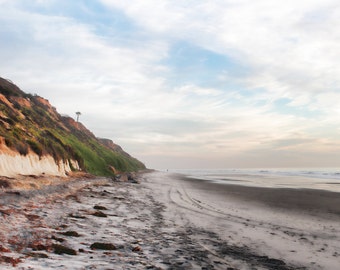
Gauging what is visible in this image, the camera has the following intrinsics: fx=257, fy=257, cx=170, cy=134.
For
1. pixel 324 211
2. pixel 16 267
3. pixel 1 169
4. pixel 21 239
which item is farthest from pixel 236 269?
pixel 1 169

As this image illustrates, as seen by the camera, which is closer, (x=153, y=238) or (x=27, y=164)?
(x=153, y=238)

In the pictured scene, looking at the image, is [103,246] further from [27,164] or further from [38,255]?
[27,164]

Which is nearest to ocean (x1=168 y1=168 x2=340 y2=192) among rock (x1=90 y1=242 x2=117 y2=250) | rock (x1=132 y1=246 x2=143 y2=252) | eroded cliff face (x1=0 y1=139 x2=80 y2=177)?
eroded cliff face (x1=0 y1=139 x2=80 y2=177)

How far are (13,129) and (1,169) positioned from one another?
7074 millimetres

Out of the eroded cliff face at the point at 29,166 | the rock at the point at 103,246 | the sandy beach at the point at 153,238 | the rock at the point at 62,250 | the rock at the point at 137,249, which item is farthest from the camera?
the eroded cliff face at the point at 29,166

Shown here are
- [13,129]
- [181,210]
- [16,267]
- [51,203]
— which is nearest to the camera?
[16,267]

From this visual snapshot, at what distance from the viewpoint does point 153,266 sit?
232 inches

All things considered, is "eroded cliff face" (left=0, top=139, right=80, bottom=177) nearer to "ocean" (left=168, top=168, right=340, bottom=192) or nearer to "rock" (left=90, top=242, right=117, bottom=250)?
"rock" (left=90, top=242, right=117, bottom=250)

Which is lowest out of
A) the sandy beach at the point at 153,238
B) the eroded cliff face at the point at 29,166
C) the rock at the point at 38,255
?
the sandy beach at the point at 153,238

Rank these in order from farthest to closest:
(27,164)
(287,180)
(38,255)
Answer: (287,180) < (27,164) < (38,255)

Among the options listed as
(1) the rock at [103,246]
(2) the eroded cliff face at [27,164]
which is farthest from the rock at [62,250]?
(2) the eroded cliff face at [27,164]

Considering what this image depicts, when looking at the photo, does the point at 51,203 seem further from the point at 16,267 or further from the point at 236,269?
the point at 236,269

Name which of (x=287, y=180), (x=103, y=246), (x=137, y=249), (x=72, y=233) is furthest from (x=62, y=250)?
(x=287, y=180)

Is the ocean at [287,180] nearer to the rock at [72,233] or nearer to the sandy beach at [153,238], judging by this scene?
the sandy beach at [153,238]
